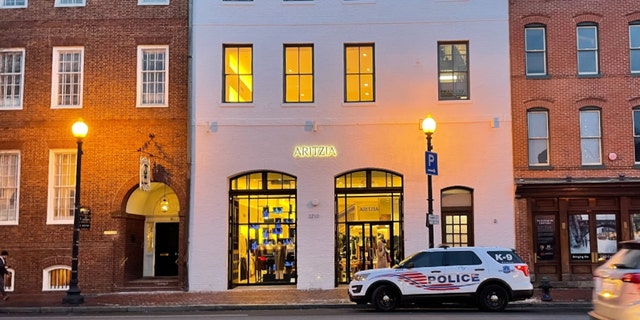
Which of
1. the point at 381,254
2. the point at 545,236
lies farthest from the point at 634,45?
the point at 381,254

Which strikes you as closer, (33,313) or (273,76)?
(33,313)

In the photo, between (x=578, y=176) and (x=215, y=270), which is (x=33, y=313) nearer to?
(x=215, y=270)

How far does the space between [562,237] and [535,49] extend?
21.6 feet

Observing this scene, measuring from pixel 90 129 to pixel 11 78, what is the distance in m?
3.69

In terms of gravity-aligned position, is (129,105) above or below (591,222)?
above

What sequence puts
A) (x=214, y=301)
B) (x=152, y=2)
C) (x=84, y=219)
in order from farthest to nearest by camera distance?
(x=152, y=2)
(x=84, y=219)
(x=214, y=301)

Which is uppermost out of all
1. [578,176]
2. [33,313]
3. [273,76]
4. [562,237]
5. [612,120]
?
[273,76]

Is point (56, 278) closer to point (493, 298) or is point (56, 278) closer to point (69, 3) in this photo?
point (69, 3)

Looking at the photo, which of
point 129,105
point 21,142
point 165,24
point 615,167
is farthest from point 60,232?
point 615,167

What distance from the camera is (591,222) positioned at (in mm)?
22094

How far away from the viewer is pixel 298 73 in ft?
75.7

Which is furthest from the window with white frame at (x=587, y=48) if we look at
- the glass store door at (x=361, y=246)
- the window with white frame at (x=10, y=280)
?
the window with white frame at (x=10, y=280)

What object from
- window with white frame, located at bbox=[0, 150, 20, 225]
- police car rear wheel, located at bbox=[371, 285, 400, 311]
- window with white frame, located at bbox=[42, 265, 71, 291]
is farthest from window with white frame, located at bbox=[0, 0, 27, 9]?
police car rear wheel, located at bbox=[371, 285, 400, 311]

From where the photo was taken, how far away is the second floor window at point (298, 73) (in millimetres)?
22984
